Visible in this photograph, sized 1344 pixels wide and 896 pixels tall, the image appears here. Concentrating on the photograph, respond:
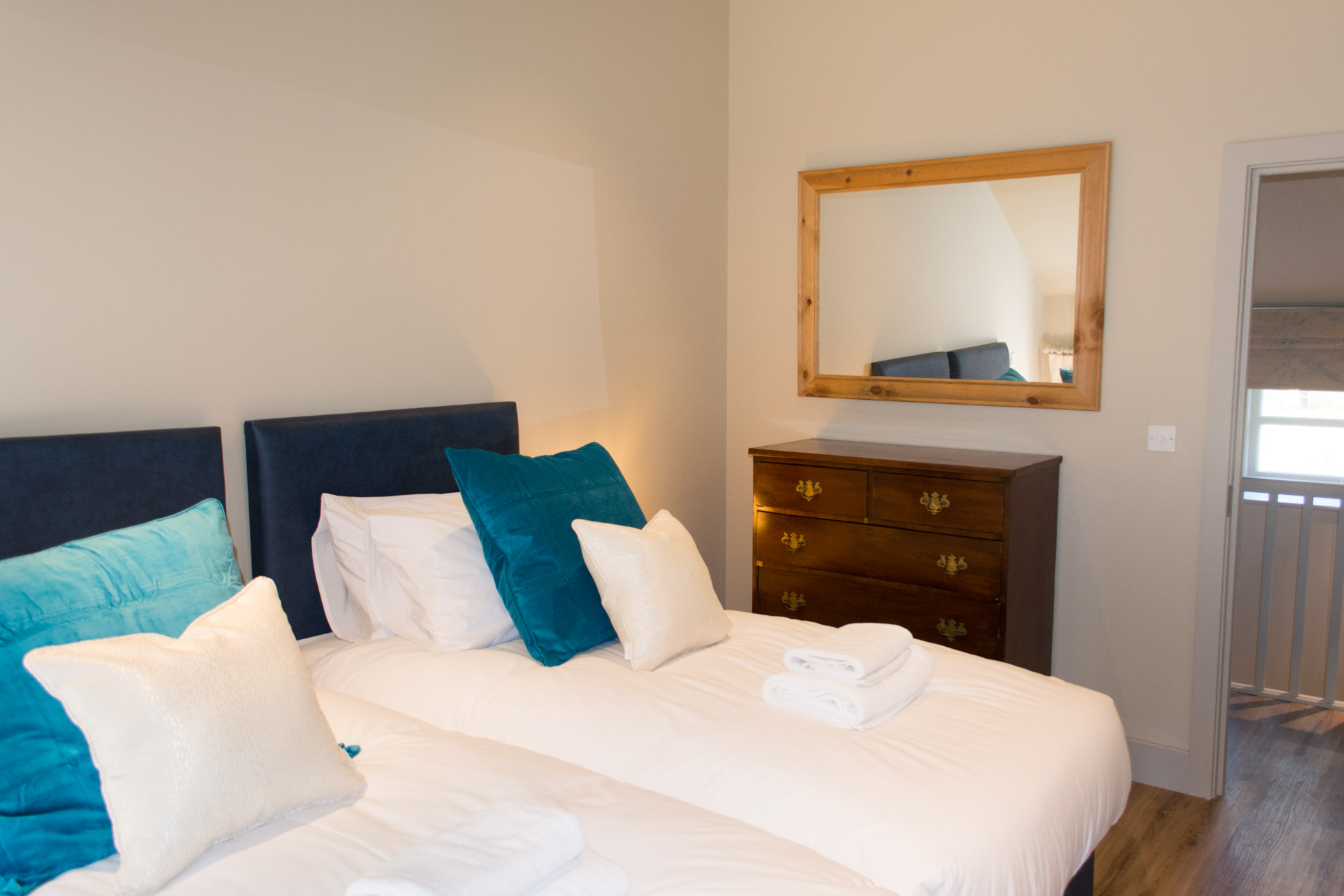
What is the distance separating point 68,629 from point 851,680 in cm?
142

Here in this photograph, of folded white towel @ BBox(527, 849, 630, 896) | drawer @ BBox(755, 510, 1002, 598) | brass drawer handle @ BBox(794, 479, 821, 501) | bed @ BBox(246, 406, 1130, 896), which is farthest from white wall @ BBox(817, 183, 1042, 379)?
folded white towel @ BBox(527, 849, 630, 896)

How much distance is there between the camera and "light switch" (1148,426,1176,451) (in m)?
3.11

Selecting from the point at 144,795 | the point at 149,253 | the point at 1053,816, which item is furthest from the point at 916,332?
the point at 144,795

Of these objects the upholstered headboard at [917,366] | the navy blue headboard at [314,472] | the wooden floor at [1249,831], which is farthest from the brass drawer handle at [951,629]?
the navy blue headboard at [314,472]

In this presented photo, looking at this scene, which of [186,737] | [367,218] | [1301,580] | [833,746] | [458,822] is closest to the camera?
[186,737]

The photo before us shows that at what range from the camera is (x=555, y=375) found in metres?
→ 3.21

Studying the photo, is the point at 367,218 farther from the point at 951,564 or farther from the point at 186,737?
the point at 951,564

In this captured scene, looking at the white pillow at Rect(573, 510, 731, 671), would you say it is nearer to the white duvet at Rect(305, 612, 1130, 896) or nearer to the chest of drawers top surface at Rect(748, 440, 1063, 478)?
the white duvet at Rect(305, 612, 1130, 896)

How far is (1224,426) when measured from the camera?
2990mm

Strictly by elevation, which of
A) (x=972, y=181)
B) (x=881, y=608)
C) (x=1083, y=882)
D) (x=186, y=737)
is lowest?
(x=1083, y=882)

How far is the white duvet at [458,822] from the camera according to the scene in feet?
4.33

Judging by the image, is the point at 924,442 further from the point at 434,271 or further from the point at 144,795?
the point at 144,795

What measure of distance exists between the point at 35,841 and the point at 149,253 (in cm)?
128

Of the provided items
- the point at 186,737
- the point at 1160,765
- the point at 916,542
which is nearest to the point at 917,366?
the point at 916,542
